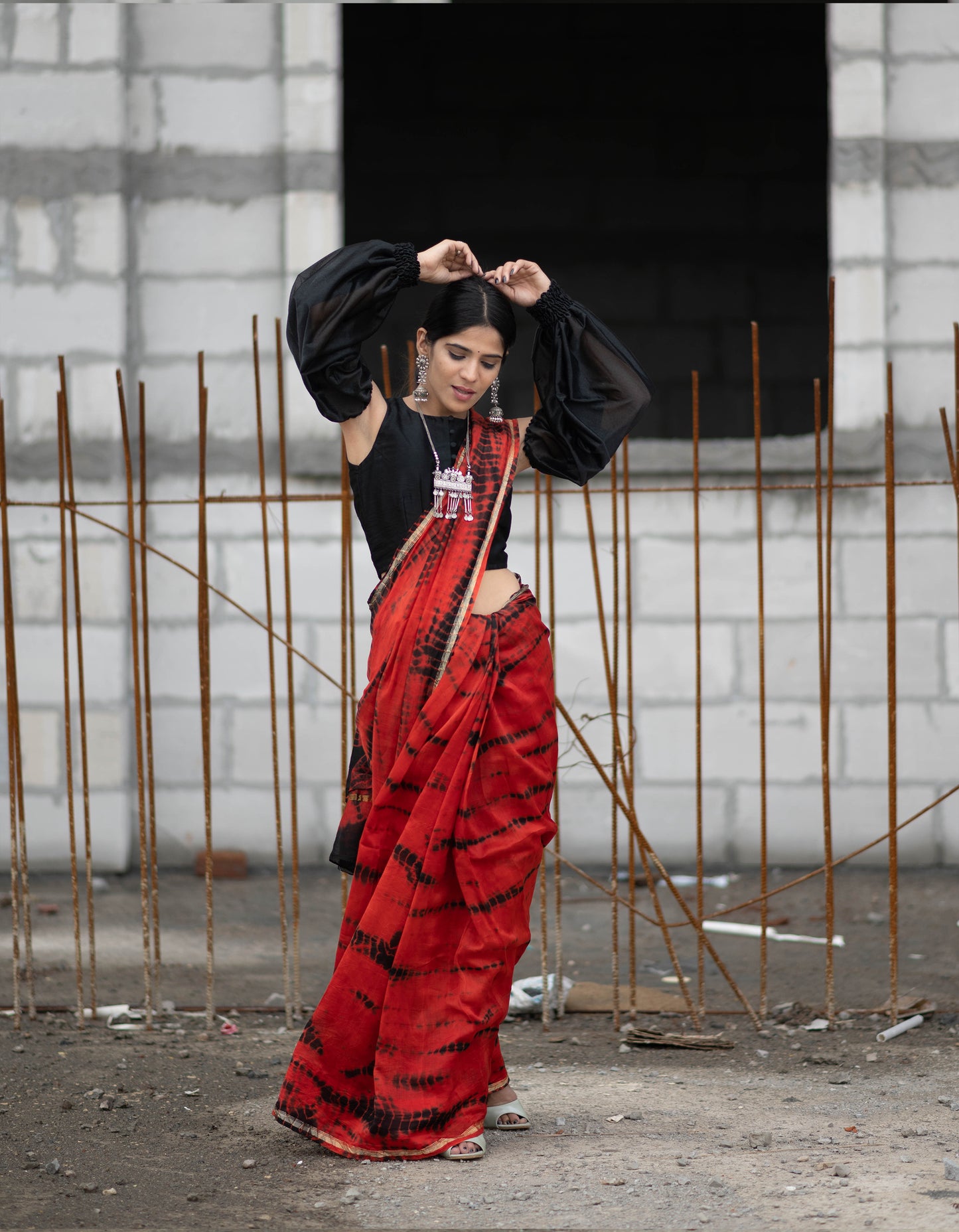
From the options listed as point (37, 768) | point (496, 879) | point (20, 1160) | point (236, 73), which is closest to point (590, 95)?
point (236, 73)

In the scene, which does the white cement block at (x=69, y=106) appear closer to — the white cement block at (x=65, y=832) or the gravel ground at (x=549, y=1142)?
the white cement block at (x=65, y=832)

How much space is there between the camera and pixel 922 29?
5.28 meters

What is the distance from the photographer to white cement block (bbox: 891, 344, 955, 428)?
5336 millimetres

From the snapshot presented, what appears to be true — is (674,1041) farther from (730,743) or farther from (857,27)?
(857,27)

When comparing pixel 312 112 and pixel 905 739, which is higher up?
pixel 312 112

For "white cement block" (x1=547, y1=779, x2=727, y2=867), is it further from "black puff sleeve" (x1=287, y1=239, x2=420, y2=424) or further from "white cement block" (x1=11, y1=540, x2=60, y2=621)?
"black puff sleeve" (x1=287, y1=239, x2=420, y2=424)

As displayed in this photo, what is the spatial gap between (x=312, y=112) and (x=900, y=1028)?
12.8 feet

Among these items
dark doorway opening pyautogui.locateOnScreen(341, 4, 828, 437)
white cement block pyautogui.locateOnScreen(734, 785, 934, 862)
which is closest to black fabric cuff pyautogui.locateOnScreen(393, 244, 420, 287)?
white cement block pyautogui.locateOnScreen(734, 785, 934, 862)

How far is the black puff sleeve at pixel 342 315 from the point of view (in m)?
2.46

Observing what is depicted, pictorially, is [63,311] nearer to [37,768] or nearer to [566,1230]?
[37,768]

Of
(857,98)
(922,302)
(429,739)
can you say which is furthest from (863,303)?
(429,739)

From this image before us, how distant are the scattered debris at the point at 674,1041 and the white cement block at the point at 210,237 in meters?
3.37

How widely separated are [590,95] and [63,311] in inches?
103

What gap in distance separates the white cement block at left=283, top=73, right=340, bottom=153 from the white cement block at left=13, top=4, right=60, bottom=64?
0.87 m
